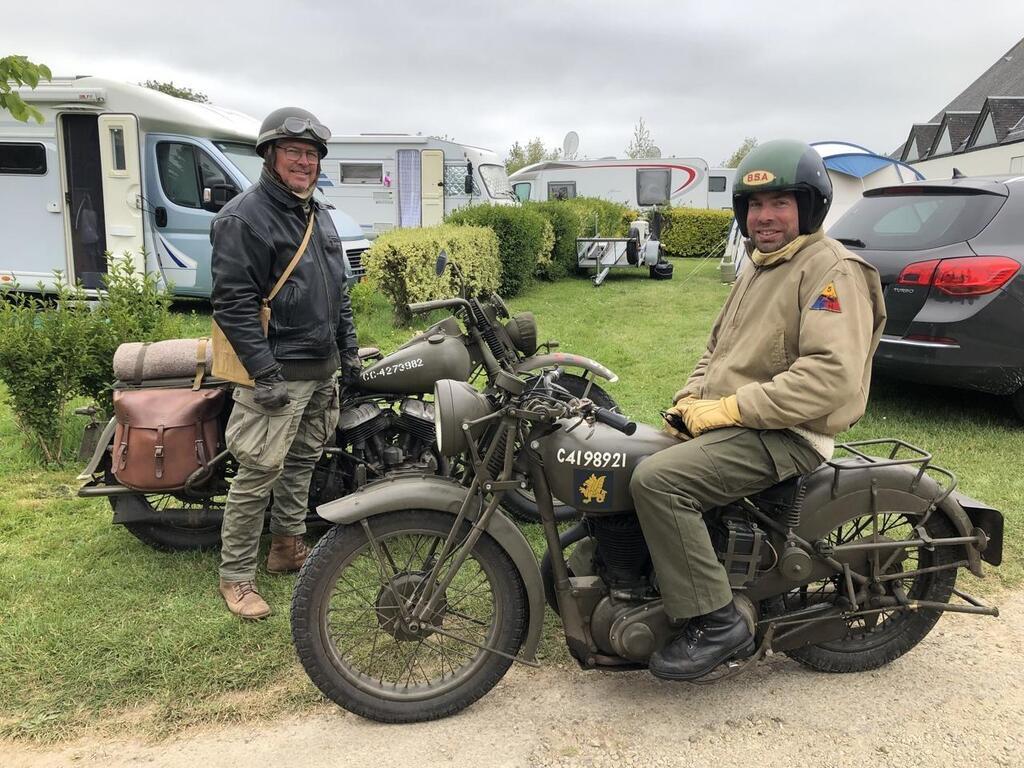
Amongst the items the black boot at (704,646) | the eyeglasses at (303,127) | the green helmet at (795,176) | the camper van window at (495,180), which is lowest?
the black boot at (704,646)

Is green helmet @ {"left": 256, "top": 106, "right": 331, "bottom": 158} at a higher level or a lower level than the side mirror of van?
lower

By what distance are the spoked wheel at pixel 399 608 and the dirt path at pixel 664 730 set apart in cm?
11

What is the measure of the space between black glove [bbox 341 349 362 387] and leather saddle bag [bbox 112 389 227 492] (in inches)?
23.8

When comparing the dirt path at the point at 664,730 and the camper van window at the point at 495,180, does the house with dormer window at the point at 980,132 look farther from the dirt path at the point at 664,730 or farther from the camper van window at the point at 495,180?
the dirt path at the point at 664,730

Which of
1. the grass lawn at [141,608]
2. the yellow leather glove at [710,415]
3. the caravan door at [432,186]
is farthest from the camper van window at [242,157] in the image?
the yellow leather glove at [710,415]

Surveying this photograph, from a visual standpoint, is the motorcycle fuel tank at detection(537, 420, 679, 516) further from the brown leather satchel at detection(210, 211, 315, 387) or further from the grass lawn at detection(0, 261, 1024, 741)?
the brown leather satchel at detection(210, 211, 315, 387)

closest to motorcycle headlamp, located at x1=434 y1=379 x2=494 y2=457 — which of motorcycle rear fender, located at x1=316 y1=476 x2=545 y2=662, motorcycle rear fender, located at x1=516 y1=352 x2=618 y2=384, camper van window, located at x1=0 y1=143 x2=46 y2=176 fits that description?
motorcycle rear fender, located at x1=316 y1=476 x2=545 y2=662

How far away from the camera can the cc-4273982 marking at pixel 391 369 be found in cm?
375

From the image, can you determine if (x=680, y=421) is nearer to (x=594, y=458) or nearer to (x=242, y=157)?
(x=594, y=458)

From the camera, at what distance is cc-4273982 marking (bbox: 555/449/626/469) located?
2457mm

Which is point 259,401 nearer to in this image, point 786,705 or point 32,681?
point 32,681

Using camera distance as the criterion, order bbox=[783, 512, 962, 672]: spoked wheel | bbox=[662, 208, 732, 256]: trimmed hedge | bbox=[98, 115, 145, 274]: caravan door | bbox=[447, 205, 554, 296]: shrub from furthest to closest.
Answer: bbox=[662, 208, 732, 256]: trimmed hedge
bbox=[447, 205, 554, 296]: shrub
bbox=[98, 115, 145, 274]: caravan door
bbox=[783, 512, 962, 672]: spoked wheel

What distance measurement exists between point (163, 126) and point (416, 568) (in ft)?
30.1

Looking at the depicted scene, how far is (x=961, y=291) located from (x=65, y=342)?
568 cm
